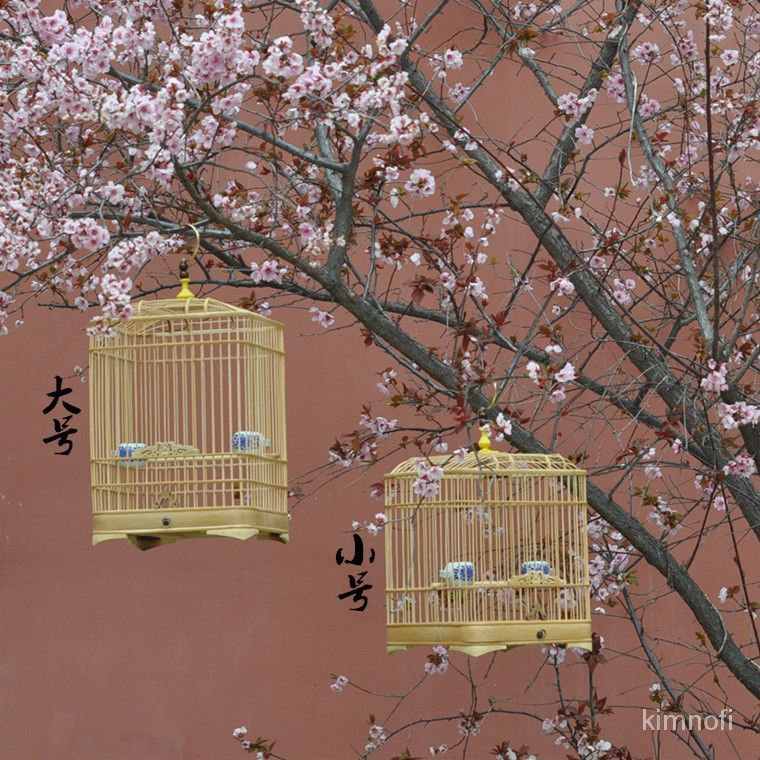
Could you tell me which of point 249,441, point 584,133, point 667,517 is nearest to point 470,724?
point 667,517

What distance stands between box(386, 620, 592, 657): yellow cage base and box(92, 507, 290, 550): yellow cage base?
468 millimetres

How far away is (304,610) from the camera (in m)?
5.96

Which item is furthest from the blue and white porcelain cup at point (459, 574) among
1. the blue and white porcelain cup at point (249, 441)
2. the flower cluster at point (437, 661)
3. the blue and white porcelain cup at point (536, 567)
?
the flower cluster at point (437, 661)

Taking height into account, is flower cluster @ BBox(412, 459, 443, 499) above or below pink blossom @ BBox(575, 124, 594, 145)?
below

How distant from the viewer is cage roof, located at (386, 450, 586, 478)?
4.25 metres

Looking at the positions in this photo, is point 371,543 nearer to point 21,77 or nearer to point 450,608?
point 450,608

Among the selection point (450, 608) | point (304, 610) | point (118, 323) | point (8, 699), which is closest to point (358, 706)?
point (304, 610)

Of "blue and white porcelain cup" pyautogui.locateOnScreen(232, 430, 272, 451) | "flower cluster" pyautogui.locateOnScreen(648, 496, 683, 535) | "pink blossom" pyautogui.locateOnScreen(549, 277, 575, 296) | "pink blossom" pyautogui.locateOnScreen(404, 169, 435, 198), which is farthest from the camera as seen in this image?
"flower cluster" pyautogui.locateOnScreen(648, 496, 683, 535)

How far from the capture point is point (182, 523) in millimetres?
4113

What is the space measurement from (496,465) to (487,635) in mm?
458

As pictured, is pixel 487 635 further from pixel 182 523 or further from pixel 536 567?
pixel 182 523

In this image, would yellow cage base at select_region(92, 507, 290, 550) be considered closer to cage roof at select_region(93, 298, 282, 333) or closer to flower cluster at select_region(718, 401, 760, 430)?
cage roof at select_region(93, 298, 282, 333)

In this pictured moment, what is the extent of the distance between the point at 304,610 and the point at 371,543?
355 mm

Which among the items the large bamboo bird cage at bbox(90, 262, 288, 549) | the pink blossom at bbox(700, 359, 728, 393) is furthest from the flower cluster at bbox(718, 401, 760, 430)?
the large bamboo bird cage at bbox(90, 262, 288, 549)
